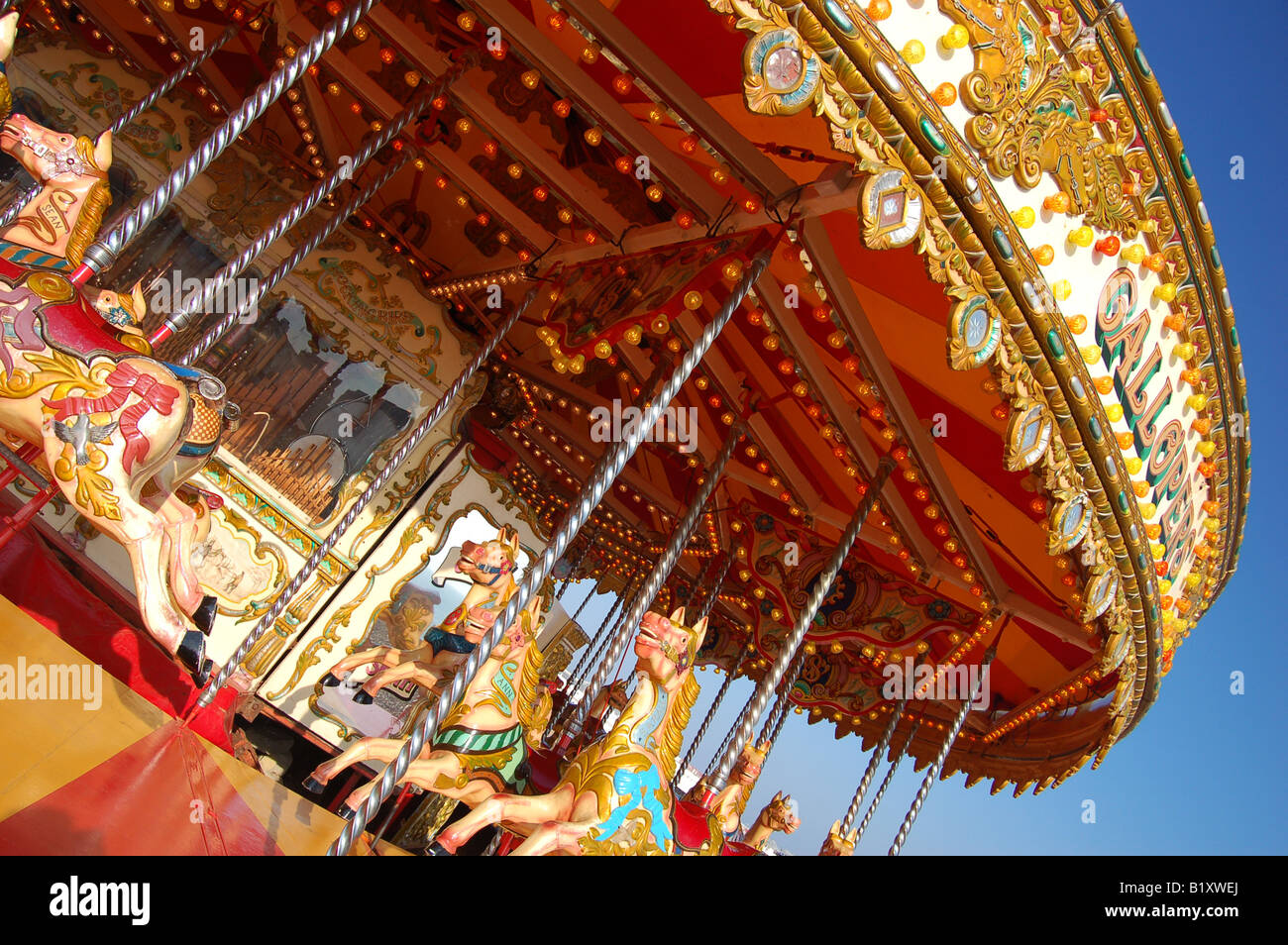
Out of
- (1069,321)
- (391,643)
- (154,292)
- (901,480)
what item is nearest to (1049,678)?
(901,480)

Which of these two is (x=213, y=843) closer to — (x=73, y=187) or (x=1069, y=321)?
(x=73, y=187)

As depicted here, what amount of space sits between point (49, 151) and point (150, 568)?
65.2 inches

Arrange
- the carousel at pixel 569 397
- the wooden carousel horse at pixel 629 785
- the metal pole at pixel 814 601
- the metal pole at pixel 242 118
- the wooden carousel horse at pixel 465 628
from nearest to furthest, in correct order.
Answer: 1. the carousel at pixel 569 397
2. the wooden carousel horse at pixel 629 785
3. the metal pole at pixel 242 118
4. the wooden carousel horse at pixel 465 628
5. the metal pole at pixel 814 601

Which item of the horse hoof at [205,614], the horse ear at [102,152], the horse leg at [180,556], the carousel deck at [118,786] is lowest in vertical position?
the carousel deck at [118,786]

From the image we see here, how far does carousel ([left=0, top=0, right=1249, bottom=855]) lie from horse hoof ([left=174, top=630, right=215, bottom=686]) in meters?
0.01

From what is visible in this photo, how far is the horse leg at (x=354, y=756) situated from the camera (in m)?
4.11

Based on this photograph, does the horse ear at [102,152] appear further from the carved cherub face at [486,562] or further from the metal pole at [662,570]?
the metal pole at [662,570]

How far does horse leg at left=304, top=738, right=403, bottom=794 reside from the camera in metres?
4.11

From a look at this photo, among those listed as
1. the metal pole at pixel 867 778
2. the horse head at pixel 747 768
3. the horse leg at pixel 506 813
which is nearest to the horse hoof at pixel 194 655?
the horse leg at pixel 506 813

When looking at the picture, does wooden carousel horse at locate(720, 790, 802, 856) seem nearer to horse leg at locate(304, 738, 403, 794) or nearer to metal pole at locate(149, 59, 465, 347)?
horse leg at locate(304, 738, 403, 794)

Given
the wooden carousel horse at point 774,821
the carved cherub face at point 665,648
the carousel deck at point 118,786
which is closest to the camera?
the carousel deck at point 118,786

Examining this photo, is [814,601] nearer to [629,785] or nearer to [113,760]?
[629,785]

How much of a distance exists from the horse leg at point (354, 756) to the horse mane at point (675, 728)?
125 cm
